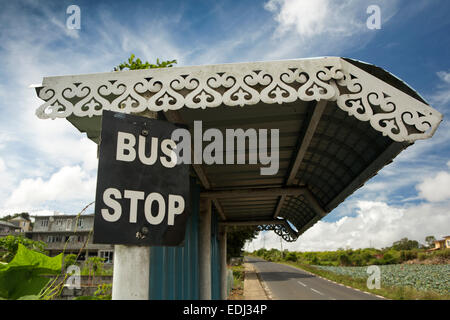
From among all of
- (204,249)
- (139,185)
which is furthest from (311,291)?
(139,185)

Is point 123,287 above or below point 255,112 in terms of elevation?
below

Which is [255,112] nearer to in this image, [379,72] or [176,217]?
[379,72]

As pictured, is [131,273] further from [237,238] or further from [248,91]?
[237,238]

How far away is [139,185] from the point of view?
1.81 m

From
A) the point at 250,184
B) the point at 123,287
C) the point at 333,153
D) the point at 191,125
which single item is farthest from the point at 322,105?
the point at 250,184

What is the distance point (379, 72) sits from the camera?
2232mm

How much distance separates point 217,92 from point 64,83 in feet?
3.39

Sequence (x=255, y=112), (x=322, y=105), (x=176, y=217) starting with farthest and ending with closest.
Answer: (x=255, y=112)
(x=322, y=105)
(x=176, y=217)

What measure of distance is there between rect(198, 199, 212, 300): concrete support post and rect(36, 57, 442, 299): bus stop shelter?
0.05ft

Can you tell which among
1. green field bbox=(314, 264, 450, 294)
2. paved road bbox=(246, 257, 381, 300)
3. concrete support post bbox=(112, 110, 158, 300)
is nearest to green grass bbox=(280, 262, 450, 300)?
green field bbox=(314, 264, 450, 294)

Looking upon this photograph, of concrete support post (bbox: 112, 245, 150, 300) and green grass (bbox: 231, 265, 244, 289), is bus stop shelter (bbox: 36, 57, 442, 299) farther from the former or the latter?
green grass (bbox: 231, 265, 244, 289)

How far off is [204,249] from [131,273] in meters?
3.16

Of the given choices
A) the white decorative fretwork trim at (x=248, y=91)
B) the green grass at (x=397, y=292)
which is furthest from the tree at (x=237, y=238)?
the white decorative fretwork trim at (x=248, y=91)
